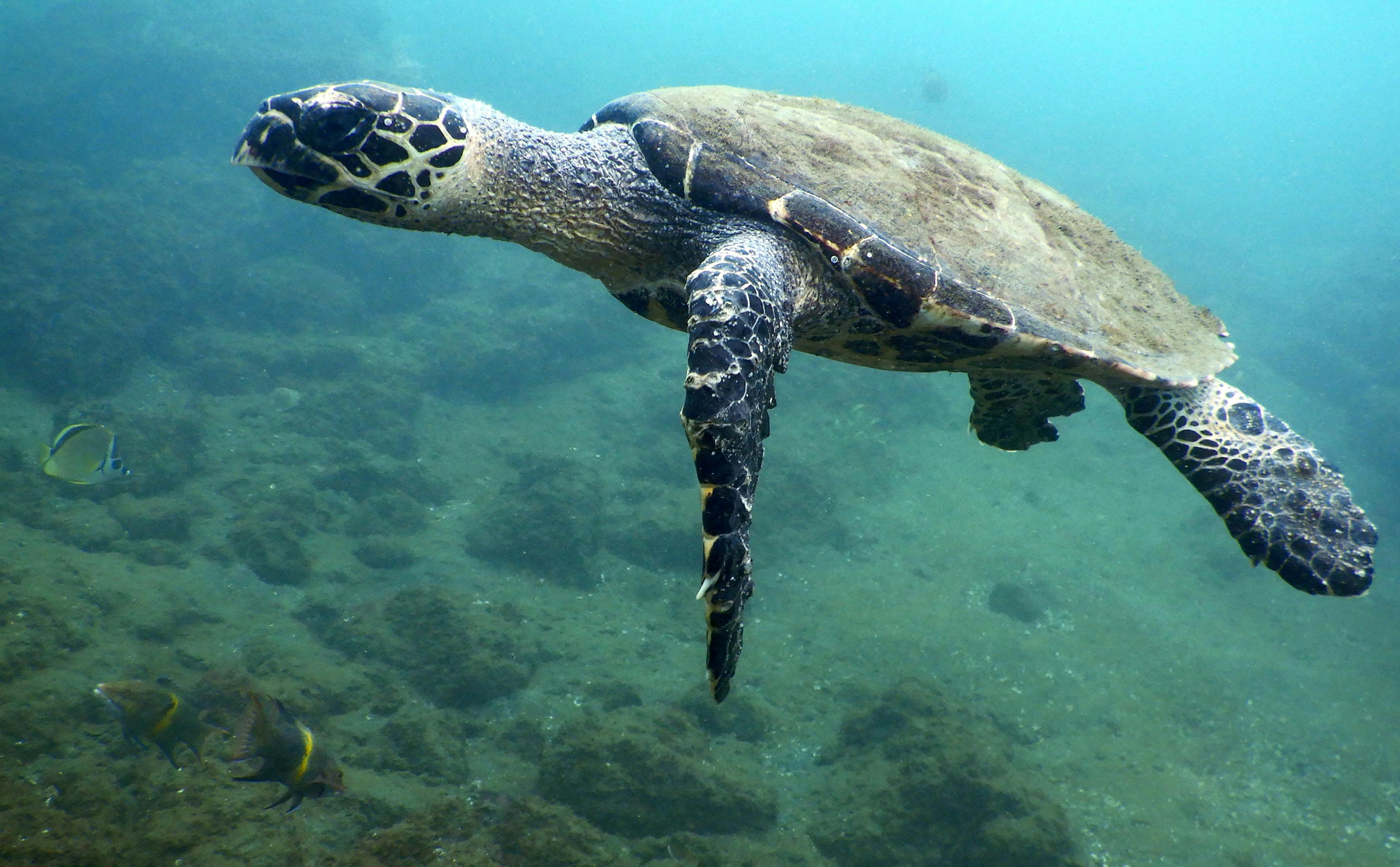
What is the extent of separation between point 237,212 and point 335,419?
429 inches

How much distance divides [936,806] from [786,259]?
4806 millimetres

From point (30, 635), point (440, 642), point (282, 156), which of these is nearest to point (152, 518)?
point (30, 635)

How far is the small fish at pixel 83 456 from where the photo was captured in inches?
220

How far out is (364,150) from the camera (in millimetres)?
2824

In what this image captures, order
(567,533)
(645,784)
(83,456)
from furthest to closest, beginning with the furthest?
(567,533) < (83,456) < (645,784)

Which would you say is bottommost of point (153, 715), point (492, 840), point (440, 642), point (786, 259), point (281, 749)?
point (440, 642)

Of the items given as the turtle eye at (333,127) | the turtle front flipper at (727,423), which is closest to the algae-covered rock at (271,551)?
the turtle eye at (333,127)

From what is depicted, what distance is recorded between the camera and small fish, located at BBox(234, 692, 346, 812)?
3609mm

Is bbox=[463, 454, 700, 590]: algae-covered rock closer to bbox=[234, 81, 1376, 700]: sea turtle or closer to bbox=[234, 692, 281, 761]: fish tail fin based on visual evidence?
bbox=[234, 692, 281, 761]: fish tail fin

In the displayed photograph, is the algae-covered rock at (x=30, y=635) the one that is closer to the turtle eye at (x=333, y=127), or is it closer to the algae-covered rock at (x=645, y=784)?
the algae-covered rock at (x=645, y=784)

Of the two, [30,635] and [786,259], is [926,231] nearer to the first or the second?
[786,259]

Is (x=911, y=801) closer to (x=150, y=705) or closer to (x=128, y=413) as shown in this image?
(x=150, y=705)

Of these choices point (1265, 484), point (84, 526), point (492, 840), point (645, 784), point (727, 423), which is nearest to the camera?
point (727, 423)

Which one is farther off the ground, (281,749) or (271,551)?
(281,749)
